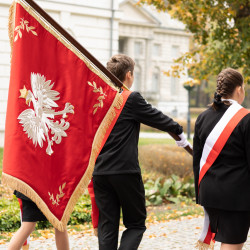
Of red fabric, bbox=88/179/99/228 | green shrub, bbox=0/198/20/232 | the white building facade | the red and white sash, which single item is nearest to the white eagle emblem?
red fabric, bbox=88/179/99/228

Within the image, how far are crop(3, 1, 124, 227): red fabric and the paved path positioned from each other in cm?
242

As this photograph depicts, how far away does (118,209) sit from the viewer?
442 centimetres

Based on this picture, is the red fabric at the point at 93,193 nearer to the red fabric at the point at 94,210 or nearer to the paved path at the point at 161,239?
the red fabric at the point at 94,210

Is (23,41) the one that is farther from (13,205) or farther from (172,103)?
(172,103)

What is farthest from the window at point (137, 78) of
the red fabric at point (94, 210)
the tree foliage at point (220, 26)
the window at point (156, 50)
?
the red fabric at point (94, 210)

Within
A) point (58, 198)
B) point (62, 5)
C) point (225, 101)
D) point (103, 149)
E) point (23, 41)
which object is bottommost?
point (58, 198)

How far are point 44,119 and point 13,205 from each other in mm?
4265

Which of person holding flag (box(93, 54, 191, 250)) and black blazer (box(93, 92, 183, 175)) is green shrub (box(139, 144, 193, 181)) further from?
black blazer (box(93, 92, 183, 175))

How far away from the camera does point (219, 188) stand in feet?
13.3

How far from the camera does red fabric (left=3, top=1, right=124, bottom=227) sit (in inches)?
161

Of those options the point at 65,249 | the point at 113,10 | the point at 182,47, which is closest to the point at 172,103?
the point at 182,47

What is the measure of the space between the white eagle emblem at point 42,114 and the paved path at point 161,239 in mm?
2540

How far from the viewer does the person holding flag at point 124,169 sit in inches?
166

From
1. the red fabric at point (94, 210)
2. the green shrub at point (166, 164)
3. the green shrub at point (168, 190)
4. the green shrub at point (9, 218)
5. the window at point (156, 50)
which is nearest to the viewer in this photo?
the red fabric at point (94, 210)
